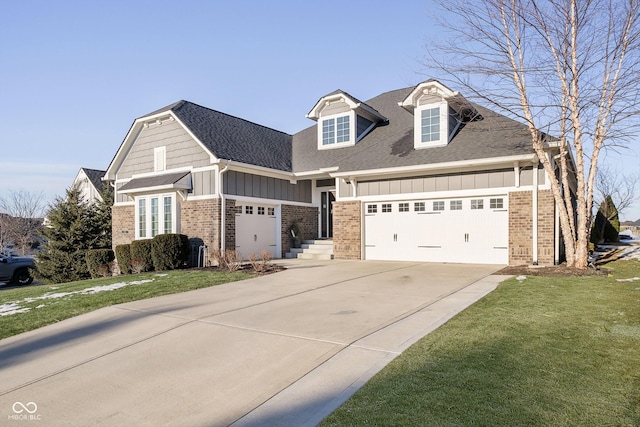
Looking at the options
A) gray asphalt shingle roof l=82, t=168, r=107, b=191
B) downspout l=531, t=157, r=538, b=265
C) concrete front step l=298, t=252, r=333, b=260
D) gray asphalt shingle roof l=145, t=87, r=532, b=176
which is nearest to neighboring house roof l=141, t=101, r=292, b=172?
gray asphalt shingle roof l=145, t=87, r=532, b=176

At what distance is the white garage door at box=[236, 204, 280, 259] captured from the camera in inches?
627

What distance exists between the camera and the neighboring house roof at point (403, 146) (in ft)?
42.1

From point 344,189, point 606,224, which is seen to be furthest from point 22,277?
point 606,224

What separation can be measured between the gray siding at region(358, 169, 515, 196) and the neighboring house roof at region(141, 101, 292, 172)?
3.77m

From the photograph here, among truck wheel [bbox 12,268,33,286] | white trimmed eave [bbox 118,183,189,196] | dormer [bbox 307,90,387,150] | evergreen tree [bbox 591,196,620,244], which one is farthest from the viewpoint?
evergreen tree [bbox 591,196,620,244]

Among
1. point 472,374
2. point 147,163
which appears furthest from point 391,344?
point 147,163

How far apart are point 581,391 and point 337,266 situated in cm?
989

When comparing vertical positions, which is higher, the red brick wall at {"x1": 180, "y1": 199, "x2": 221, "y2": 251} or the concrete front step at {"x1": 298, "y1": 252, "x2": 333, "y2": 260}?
the red brick wall at {"x1": 180, "y1": 199, "x2": 221, "y2": 251}

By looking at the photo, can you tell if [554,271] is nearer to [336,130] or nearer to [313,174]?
[313,174]

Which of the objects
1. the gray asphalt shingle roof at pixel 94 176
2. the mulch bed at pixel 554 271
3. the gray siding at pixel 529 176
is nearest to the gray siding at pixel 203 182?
the mulch bed at pixel 554 271

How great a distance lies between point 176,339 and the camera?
18.4ft

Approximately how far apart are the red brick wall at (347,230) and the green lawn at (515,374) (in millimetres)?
8946

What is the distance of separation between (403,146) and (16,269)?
17.2 m

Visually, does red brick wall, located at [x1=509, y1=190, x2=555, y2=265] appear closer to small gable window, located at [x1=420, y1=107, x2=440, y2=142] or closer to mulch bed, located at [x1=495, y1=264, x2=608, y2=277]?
mulch bed, located at [x1=495, y1=264, x2=608, y2=277]
